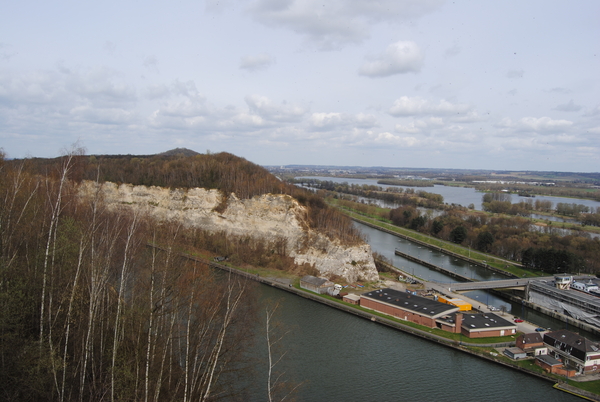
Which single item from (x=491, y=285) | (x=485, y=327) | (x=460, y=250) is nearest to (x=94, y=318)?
(x=485, y=327)

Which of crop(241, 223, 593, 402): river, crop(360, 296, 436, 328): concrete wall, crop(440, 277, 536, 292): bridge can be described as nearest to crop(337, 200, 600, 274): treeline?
crop(440, 277, 536, 292): bridge

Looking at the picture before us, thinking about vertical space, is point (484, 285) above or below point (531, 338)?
below

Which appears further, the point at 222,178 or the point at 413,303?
the point at 222,178

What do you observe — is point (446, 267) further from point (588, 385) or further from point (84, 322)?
point (84, 322)

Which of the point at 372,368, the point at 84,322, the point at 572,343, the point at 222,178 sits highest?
the point at 222,178

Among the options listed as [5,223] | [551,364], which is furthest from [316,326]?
[5,223]

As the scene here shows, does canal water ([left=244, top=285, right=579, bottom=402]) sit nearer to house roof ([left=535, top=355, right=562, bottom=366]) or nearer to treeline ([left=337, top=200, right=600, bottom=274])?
house roof ([left=535, top=355, right=562, bottom=366])

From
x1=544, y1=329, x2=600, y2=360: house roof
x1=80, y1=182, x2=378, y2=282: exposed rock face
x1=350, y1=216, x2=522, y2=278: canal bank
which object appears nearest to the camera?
x1=544, y1=329, x2=600, y2=360: house roof
